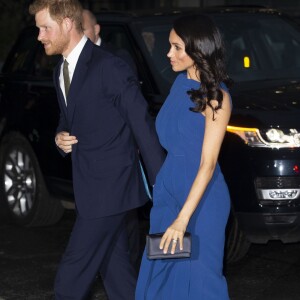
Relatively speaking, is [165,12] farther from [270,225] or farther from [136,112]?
[136,112]

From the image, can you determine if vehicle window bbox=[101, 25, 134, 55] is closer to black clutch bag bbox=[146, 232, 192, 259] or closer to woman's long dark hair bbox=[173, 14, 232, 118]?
woman's long dark hair bbox=[173, 14, 232, 118]

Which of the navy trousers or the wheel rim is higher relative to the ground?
the navy trousers

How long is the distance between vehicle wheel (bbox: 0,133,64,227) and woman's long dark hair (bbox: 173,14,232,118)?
4034 mm

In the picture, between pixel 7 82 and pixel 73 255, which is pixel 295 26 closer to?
pixel 7 82

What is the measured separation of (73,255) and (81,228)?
0.47 ft

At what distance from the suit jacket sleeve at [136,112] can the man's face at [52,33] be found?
0.79 feet

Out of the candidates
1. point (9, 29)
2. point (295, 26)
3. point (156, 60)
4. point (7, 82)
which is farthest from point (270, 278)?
point (9, 29)

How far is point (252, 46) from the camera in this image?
27.1ft

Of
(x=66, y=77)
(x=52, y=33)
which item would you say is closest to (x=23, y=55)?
(x=66, y=77)

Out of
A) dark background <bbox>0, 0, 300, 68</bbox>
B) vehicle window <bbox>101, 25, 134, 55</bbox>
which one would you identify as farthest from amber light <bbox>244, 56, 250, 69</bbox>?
dark background <bbox>0, 0, 300, 68</bbox>

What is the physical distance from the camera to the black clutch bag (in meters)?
4.61

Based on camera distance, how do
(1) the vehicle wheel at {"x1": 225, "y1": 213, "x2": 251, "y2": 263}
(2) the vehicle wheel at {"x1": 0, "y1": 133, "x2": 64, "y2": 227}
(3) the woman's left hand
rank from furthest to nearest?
1. (2) the vehicle wheel at {"x1": 0, "y1": 133, "x2": 64, "y2": 227}
2. (1) the vehicle wheel at {"x1": 225, "y1": 213, "x2": 251, "y2": 263}
3. (3) the woman's left hand

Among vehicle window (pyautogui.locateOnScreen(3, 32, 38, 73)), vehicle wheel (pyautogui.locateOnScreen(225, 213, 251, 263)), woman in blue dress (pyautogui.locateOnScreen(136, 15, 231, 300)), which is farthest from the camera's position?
vehicle window (pyautogui.locateOnScreen(3, 32, 38, 73))

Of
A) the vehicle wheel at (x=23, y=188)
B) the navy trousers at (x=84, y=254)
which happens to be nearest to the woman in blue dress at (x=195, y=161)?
the navy trousers at (x=84, y=254)
